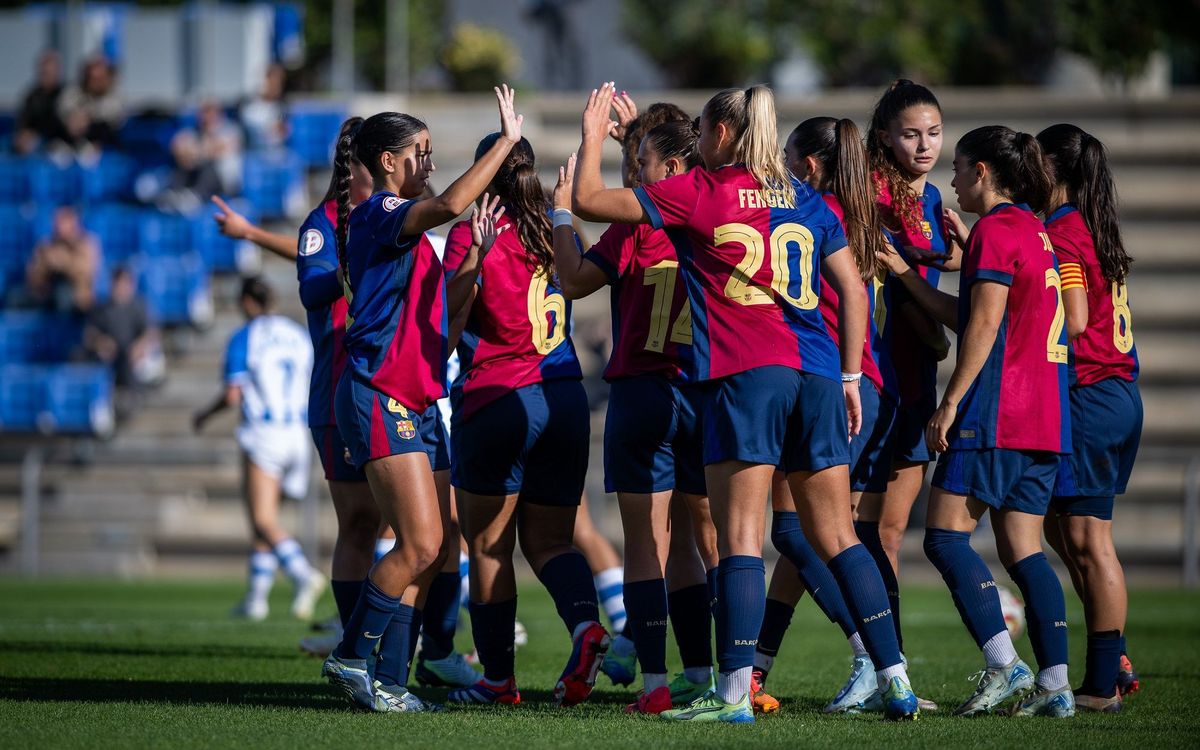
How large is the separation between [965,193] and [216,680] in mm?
4005

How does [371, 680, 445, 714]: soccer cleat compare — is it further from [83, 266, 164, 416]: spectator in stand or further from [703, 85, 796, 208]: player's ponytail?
[83, 266, 164, 416]: spectator in stand

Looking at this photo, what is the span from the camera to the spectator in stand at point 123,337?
17.5 metres

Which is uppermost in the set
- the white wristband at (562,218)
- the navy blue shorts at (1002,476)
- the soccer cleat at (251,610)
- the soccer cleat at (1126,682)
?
the white wristband at (562,218)

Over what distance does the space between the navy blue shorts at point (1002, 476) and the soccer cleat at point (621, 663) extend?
1738 millimetres

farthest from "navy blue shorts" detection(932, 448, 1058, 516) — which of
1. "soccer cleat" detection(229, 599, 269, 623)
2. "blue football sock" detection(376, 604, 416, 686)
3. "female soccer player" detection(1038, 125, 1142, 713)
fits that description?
"soccer cleat" detection(229, 599, 269, 623)

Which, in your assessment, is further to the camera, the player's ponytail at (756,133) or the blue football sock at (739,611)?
the player's ponytail at (756,133)

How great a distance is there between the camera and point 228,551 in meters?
16.5

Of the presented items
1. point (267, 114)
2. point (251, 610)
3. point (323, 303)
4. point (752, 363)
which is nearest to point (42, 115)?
point (267, 114)

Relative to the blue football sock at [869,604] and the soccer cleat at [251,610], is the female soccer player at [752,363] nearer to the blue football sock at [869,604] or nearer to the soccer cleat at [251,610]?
the blue football sock at [869,604]

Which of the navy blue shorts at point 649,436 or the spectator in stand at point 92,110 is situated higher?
the spectator in stand at point 92,110

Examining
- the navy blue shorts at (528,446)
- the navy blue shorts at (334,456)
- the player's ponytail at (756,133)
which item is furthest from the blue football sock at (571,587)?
the player's ponytail at (756,133)

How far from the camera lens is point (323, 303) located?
19.9 ft

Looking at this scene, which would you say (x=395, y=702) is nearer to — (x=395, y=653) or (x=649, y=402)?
(x=395, y=653)

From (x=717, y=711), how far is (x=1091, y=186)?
2680 mm
